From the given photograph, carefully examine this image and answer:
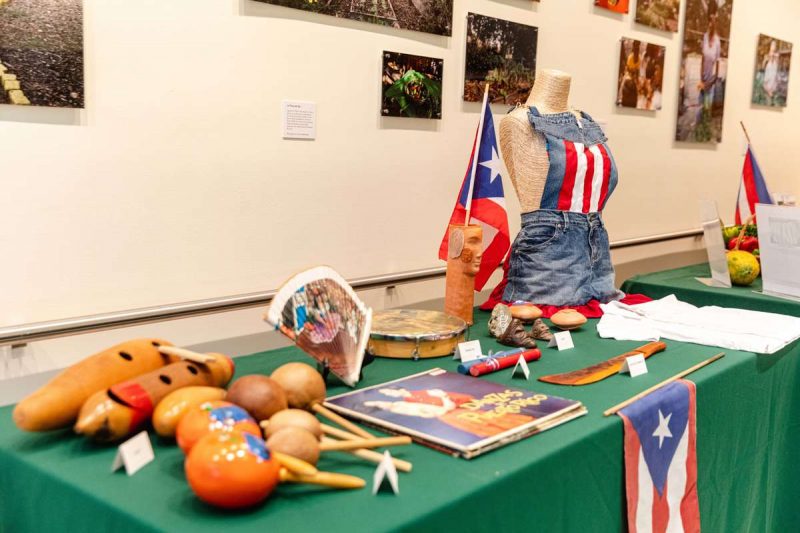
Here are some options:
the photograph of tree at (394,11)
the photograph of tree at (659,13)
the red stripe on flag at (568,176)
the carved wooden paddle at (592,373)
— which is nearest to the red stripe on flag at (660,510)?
the carved wooden paddle at (592,373)

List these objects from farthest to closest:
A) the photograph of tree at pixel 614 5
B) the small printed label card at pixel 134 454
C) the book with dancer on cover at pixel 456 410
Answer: the photograph of tree at pixel 614 5
the book with dancer on cover at pixel 456 410
the small printed label card at pixel 134 454

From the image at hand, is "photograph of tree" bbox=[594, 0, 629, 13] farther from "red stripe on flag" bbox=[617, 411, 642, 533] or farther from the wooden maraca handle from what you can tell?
the wooden maraca handle

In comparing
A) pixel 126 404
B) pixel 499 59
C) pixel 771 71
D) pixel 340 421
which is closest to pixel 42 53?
pixel 126 404

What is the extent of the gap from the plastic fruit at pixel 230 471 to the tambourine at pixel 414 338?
661 mm

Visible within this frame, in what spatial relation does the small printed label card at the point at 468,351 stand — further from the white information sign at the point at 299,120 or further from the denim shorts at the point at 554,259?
the white information sign at the point at 299,120

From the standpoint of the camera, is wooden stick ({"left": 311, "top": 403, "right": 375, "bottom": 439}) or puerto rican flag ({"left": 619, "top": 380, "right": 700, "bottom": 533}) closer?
wooden stick ({"left": 311, "top": 403, "right": 375, "bottom": 439})

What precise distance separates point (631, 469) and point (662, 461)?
125 millimetres

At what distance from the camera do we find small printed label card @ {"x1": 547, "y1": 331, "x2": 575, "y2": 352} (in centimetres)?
179

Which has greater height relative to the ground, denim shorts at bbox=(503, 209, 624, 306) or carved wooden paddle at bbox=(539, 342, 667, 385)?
denim shorts at bbox=(503, 209, 624, 306)

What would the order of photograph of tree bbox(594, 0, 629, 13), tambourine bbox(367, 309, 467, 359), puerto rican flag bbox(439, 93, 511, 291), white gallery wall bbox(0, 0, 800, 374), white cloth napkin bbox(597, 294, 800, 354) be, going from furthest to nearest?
photograph of tree bbox(594, 0, 629, 13)
puerto rican flag bbox(439, 93, 511, 291)
white cloth napkin bbox(597, 294, 800, 354)
white gallery wall bbox(0, 0, 800, 374)
tambourine bbox(367, 309, 467, 359)

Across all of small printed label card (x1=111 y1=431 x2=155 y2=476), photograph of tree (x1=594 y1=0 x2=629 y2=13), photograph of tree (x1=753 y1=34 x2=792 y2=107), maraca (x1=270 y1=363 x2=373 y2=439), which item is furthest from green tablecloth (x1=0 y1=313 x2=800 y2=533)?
photograph of tree (x1=753 y1=34 x2=792 y2=107)

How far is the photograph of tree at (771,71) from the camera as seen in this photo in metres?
4.36

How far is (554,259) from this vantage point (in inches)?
83.0

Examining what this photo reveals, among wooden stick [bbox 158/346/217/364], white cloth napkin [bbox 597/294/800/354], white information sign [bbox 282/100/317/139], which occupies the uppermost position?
white information sign [bbox 282/100/317/139]
